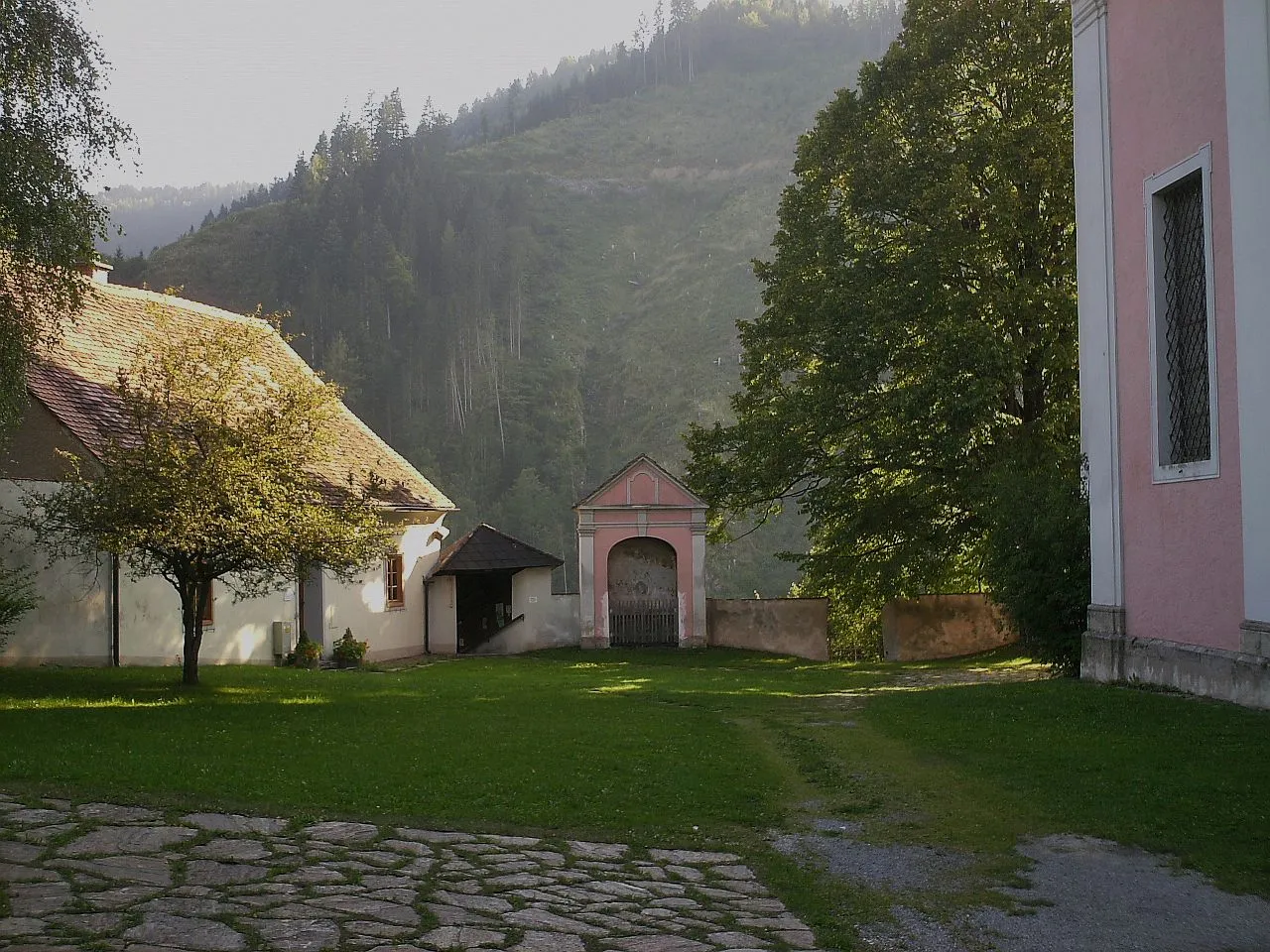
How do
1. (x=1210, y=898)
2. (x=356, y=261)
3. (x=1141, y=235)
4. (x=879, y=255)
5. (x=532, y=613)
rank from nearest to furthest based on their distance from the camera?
(x=1210, y=898) → (x=1141, y=235) → (x=879, y=255) → (x=532, y=613) → (x=356, y=261)

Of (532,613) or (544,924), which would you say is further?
(532,613)

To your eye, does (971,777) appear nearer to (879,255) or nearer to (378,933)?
(378,933)

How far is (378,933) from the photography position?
5.55 metres

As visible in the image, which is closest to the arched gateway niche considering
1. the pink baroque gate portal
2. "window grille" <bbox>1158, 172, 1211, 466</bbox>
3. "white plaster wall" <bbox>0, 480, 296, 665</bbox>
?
the pink baroque gate portal

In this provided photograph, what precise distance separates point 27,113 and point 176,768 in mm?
8279

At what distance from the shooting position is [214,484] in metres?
15.0

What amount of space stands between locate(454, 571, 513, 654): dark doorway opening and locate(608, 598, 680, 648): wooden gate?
5.48 meters

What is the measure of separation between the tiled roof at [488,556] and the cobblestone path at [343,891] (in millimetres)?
24063

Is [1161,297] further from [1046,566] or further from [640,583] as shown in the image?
[640,583]

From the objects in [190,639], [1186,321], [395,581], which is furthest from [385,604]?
[1186,321]

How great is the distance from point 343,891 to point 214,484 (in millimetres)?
9694

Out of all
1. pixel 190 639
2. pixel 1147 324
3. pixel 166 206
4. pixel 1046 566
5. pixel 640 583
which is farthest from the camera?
pixel 166 206

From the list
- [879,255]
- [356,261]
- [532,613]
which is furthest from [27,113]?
[356,261]

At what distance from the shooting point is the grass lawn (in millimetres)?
8141
